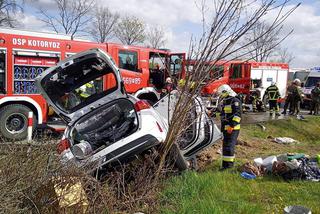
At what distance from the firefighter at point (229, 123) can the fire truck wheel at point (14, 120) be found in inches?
191

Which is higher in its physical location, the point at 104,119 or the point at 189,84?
the point at 189,84

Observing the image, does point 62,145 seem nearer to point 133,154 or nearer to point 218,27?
point 133,154

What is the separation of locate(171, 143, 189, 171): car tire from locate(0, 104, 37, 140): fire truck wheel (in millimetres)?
4909

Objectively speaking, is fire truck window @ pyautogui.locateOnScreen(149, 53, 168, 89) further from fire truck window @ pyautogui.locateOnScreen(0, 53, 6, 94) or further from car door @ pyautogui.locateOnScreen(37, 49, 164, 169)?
car door @ pyautogui.locateOnScreen(37, 49, 164, 169)

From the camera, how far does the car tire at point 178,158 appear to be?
488 centimetres

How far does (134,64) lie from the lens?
35.6 feet

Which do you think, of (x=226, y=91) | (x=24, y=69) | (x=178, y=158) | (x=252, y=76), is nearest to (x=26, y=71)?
(x=24, y=69)

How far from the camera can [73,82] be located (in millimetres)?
6094

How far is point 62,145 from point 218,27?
245 cm

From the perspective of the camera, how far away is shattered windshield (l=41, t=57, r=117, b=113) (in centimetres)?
575

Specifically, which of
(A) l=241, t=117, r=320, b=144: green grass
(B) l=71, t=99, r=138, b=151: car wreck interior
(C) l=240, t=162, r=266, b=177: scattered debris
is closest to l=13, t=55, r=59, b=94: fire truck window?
(B) l=71, t=99, r=138, b=151: car wreck interior

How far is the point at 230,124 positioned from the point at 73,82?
2750 millimetres

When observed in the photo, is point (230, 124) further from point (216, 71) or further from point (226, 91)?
point (216, 71)

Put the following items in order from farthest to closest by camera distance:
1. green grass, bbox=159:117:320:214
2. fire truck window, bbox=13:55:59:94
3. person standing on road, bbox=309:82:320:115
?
person standing on road, bbox=309:82:320:115, fire truck window, bbox=13:55:59:94, green grass, bbox=159:117:320:214
